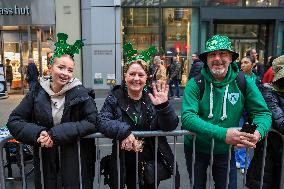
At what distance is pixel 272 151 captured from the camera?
3.31 meters

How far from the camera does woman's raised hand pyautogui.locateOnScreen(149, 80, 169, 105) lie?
2.91 metres

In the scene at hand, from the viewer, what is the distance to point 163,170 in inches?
128

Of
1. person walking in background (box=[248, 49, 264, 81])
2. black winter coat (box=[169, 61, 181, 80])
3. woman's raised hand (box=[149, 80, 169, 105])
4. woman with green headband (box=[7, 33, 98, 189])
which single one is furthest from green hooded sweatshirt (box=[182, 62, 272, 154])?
black winter coat (box=[169, 61, 181, 80])

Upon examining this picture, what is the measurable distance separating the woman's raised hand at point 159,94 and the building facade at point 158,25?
1188 cm

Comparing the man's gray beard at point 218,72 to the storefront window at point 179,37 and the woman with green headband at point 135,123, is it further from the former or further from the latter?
the storefront window at point 179,37

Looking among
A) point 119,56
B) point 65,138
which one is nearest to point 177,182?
point 65,138

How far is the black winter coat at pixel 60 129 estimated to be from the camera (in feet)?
9.76

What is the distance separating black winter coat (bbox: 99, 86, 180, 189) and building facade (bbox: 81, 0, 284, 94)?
459 inches

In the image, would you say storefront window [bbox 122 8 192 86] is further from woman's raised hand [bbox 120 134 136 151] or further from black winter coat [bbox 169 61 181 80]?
woman's raised hand [bbox 120 134 136 151]

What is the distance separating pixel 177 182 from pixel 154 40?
A: 1251 centimetres

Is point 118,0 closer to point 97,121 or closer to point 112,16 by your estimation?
point 112,16

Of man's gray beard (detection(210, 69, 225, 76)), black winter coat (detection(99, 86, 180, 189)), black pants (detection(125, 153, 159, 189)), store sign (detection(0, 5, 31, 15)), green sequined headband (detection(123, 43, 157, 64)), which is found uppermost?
store sign (detection(0, 5, 31, 15))

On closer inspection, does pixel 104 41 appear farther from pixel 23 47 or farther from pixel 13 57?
pixel 13 57

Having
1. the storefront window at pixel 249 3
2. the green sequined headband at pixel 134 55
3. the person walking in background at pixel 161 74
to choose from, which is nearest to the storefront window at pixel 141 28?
the storefront window at pixel 249 3
